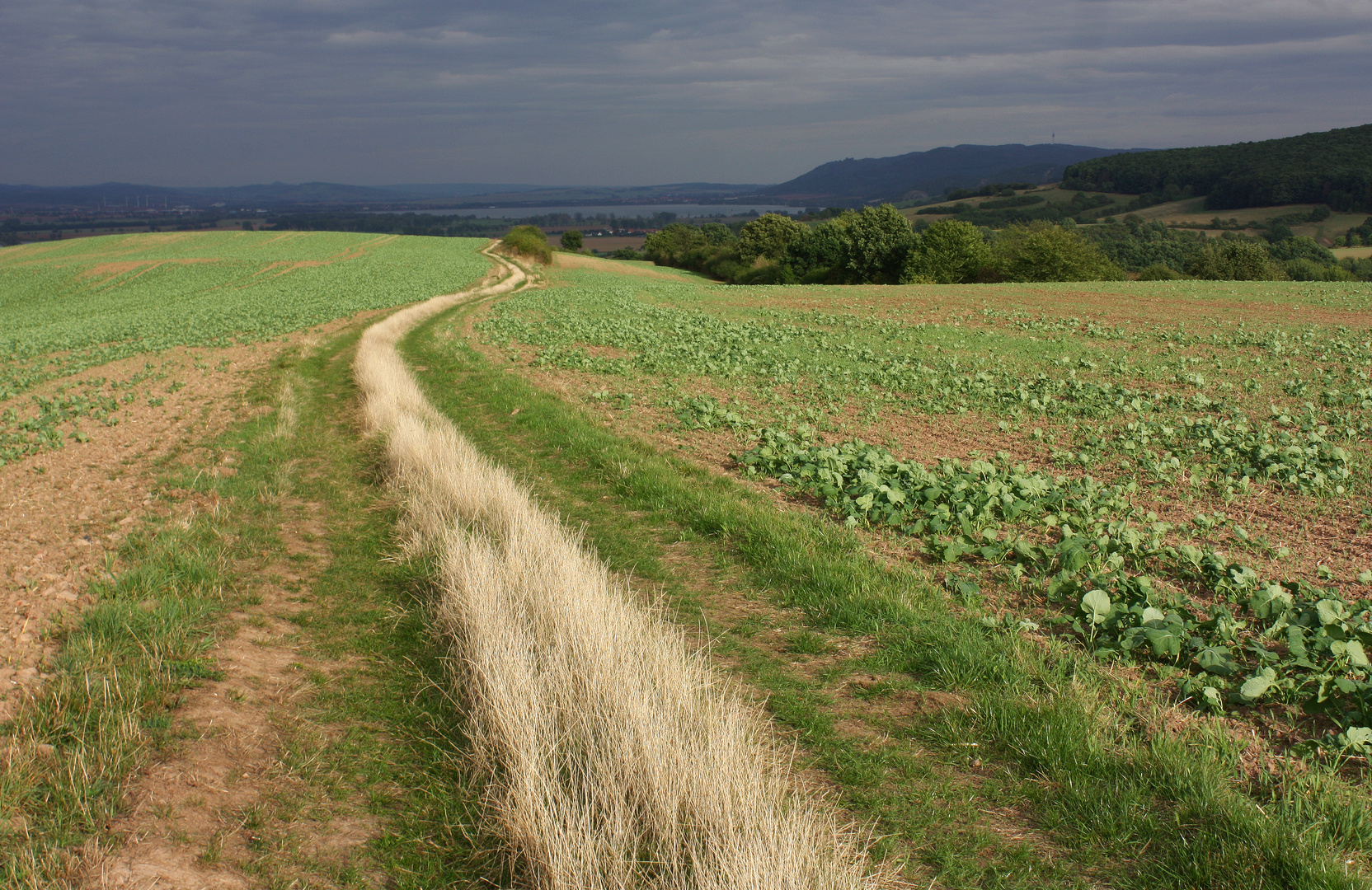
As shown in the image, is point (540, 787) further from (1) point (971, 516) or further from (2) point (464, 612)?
(1) point (971, 516)

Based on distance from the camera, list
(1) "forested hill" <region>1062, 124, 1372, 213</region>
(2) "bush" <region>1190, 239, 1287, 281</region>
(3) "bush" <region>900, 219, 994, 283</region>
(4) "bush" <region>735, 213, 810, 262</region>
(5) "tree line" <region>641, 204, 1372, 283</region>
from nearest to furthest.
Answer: (2) "bush" <region>1190, 239, 1287, 281</region>
(5) "tree line" <region>641, 204, 1372, 283</region>
(3) "bush" <region>900, 219, 994, 283</region>
(4) "bush" <region>735, 213, 810, 262</region>
(1) "forested hill" <region>1062, 124, 1372, 213</region>

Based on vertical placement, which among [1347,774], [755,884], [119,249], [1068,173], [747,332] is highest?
[1068,173]

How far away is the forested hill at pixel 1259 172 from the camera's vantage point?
11131 cm

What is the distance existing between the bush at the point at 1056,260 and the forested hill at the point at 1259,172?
77585 mm

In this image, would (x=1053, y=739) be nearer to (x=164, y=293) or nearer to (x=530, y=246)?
(x=164, y=293)

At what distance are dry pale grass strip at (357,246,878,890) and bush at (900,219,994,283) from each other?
6578cm

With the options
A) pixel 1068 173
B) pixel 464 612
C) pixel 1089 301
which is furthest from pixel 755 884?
pixel 1068 173

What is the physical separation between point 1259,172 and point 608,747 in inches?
6409

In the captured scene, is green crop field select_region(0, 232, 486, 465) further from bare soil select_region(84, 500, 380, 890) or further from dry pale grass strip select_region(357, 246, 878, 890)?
dry pale grass strip select_region(357, 246, 878, 890)

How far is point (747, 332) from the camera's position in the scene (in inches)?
1024

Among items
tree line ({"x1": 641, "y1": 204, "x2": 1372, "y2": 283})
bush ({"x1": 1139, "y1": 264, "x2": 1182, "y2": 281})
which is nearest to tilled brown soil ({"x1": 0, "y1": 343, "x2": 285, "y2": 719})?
tree line ({"x1": 641, "y1": 204, "x2": 1372, "y2": 283})

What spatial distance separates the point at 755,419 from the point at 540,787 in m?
10.2

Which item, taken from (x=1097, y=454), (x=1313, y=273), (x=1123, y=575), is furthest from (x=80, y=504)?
(x=1313, y=273)

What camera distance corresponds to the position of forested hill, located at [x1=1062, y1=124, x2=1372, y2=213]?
Result: 365 feet
